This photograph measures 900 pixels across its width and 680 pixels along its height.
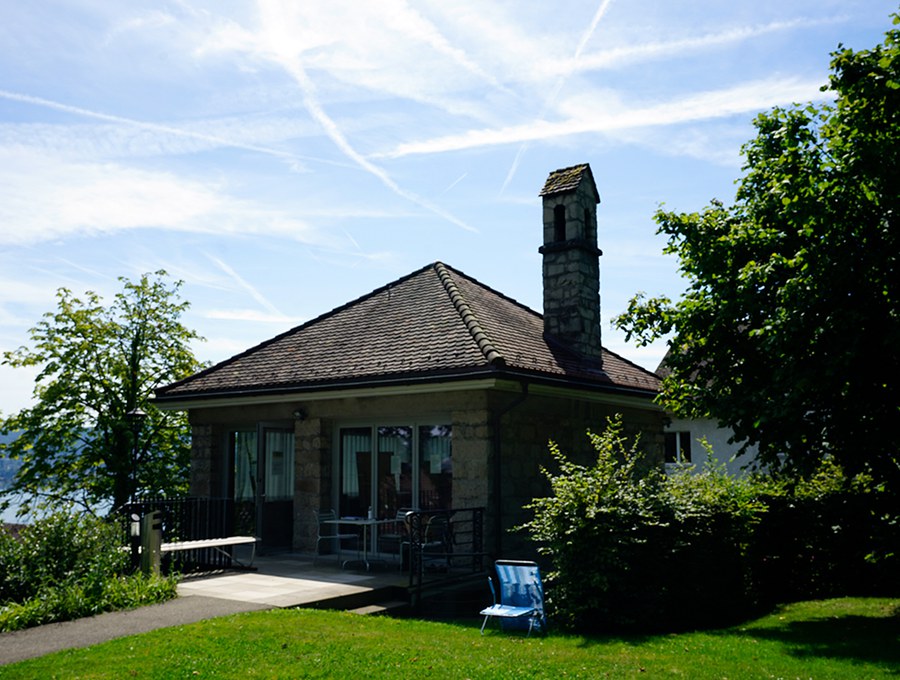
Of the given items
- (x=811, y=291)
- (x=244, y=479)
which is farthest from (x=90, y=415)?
(x=811, y=291)

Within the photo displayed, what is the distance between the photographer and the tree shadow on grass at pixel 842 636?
8.01 metres

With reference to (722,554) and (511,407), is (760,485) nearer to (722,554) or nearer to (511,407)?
(722,554)

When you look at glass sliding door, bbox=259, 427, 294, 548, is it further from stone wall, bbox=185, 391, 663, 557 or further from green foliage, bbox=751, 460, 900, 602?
green foliage, bbox=751, 460, 900, 602

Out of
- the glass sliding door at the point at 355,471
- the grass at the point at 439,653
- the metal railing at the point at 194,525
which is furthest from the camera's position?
the glass sliding door at the point at 355,471

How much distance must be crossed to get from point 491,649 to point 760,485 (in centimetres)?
695

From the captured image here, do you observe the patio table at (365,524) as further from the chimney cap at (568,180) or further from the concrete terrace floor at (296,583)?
the chimney cap at (568,180)

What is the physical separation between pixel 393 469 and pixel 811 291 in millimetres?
7644

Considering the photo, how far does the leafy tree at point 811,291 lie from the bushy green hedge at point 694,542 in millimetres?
1259

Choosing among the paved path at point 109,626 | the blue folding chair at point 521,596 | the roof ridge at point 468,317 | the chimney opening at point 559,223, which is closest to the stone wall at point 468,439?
the roof ridge at point 468,317

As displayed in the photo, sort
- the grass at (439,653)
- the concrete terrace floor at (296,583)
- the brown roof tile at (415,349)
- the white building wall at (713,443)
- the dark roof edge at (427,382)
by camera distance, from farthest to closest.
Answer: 1. the white building wall at (713,443)
2. the brown roof tile at (415,349)
3. the dark roof edge at (427,382)
4. the concrete terrace floor at (296,583)
5. the grass at (439,653)

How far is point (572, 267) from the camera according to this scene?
15609mm

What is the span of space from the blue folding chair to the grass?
28 cm

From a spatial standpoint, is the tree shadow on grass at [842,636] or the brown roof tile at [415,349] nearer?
the tree shadow on grass at [842,636]

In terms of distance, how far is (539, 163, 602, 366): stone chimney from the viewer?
15.7 meters
